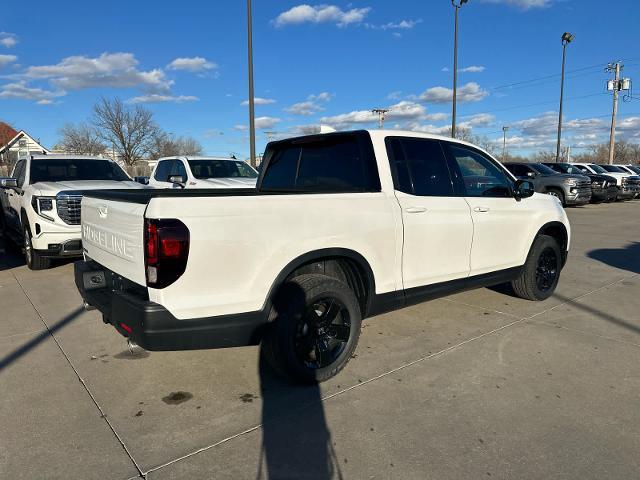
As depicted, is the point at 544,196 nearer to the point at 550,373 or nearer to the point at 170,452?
the point at 550,373

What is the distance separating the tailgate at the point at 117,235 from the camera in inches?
113

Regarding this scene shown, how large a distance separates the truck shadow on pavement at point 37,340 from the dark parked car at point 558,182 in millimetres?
16387

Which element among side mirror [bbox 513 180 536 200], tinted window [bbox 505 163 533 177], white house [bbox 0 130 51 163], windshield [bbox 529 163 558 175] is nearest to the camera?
Result: side mirror [bbox 513 180 536 200]

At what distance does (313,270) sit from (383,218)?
678 mm

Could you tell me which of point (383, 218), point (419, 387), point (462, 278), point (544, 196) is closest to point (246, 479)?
point (419, 387)

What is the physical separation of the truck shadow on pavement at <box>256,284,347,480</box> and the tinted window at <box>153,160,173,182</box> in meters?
8.05

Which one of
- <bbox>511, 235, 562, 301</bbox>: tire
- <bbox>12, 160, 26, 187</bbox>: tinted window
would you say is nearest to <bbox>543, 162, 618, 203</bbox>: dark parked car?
<bbox>511, 235, 562, 301</bbox>: tire

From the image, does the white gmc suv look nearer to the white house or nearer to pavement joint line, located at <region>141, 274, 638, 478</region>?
pavement joint line, located at <region>141, 274, 638, 478</region>

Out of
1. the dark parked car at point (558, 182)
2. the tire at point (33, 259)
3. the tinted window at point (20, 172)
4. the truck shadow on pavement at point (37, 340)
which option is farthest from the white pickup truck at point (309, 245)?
the dark parked car at point (558, 182)

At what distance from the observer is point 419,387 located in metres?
3.38

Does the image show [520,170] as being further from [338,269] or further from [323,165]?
[338,269]

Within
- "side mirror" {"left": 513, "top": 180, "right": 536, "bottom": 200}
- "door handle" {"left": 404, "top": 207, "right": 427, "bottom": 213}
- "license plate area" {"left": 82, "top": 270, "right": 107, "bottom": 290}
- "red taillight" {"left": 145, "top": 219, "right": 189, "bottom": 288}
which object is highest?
"side mirror" {"left": 513, "top": 180, "right": 536, "bottom": 200}

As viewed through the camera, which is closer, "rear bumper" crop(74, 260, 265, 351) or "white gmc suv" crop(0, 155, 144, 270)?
"rear bumper" crop(74, 260, 265, 351)

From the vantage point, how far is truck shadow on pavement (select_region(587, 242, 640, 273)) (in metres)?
7.48
